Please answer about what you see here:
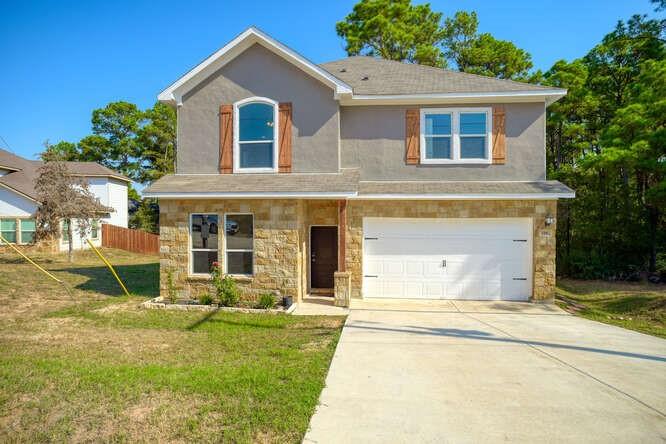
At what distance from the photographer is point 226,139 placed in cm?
1077

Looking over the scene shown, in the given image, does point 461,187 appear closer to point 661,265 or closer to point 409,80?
point 409,80

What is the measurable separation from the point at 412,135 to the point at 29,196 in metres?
21.9

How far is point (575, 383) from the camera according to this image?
486 cm

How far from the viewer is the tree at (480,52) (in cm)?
2139

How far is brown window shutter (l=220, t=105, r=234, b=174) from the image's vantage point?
35.3 ft

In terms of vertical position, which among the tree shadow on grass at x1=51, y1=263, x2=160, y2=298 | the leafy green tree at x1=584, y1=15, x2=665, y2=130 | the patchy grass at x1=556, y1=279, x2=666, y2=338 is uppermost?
the leafy green tree at x1=584, y1=15, x2=665, y2=130

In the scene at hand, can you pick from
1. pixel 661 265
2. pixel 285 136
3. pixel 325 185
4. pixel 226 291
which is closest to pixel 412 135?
pixel 325 185

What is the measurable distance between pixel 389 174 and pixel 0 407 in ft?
31.5

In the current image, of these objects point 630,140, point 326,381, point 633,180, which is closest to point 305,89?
point 326,381

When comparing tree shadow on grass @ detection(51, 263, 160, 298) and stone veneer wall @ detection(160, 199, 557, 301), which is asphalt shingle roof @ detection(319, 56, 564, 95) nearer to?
stone veneer wall @ detection(160, 199, 557, 301)

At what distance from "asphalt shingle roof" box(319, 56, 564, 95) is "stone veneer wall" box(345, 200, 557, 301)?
329 centimetres

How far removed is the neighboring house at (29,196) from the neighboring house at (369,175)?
13.5 m

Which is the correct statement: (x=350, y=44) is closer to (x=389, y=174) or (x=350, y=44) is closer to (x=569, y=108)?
(x=569, y=108)

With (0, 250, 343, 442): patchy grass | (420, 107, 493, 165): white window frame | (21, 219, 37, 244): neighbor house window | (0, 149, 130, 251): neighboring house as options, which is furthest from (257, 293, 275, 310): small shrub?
(21, 219, 37, 244): neighbor house window
